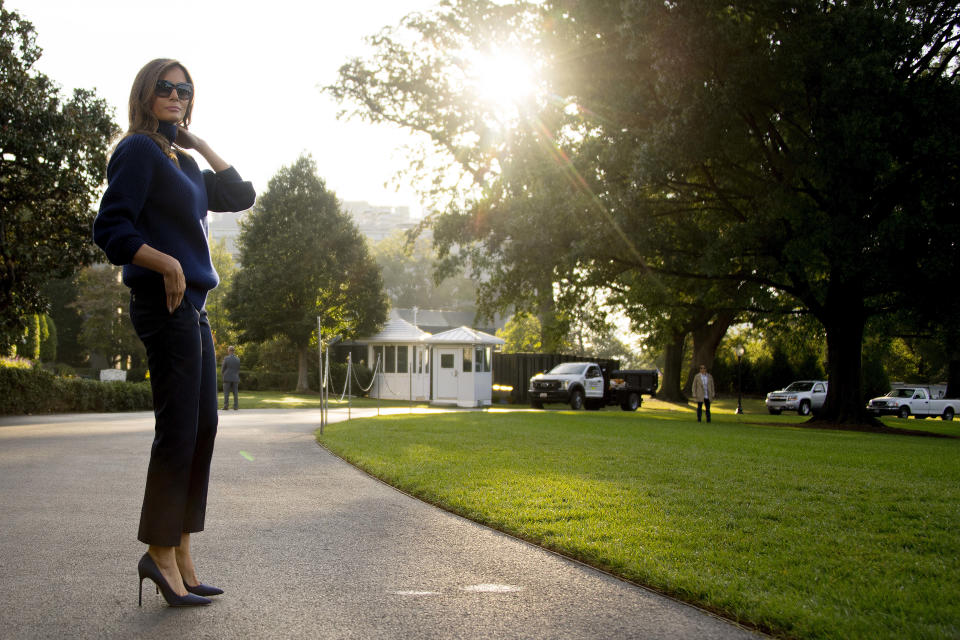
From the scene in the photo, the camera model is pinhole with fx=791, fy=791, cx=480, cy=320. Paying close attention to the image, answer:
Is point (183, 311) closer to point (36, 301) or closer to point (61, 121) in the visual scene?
point (61, 121)

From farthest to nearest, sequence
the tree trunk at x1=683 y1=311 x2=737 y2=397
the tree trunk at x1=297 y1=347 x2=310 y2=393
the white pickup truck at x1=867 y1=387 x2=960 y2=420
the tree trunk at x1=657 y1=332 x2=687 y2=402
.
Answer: the tree trunk at x1=297 y1=347 x2=310 y2=393, the tree trunk at x1=657 y1=332 x2=687 y2=402, the white pickup truck at x1=867 y1=387 x2=960 y2=420, the tree trunk at x1=683 y1=311 x2=737 y2=397

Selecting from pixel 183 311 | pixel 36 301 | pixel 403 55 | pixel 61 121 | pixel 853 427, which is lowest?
pixel 853 427

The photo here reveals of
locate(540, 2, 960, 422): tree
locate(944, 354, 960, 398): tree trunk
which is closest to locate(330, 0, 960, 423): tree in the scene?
locate(540, 2, 960, 422): tree

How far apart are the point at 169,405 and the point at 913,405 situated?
147 feet

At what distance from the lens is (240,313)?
137 ft

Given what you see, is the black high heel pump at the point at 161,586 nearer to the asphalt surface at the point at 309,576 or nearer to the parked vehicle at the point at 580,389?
the asphalt surface at the point at 309,576

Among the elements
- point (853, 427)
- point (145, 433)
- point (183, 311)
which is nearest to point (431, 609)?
point (183, 311)

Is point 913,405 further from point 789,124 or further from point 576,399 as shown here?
point 789,124

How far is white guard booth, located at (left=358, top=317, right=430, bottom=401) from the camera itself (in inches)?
1435

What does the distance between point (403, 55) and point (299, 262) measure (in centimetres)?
1539

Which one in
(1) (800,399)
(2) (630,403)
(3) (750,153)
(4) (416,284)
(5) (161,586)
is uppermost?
(4) (416,284)

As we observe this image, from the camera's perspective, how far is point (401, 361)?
127 feet

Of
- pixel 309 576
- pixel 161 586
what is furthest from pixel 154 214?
pixel 309 576

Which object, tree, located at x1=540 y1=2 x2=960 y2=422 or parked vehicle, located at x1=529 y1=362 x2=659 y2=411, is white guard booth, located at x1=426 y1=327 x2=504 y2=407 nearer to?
parked vehicle, located at x1=529 y1=362 x2=659 y2=411
